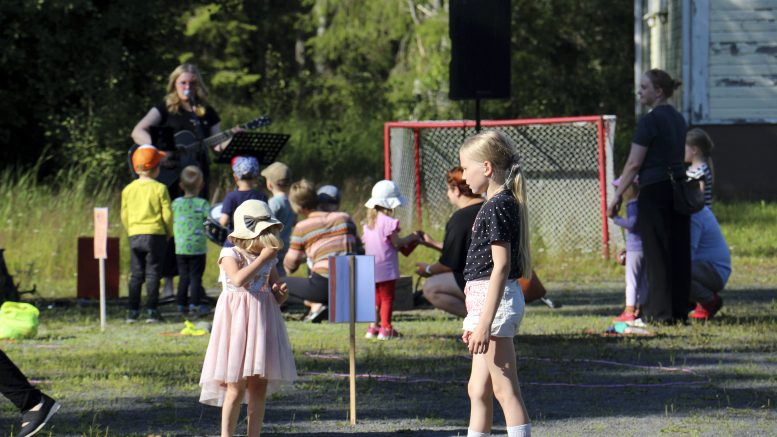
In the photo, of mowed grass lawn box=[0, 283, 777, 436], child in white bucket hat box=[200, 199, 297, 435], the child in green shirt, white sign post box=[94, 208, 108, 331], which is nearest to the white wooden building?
mowed grass lawn box=[0, 283, 777, 436]

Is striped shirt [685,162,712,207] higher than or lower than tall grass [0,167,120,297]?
higher

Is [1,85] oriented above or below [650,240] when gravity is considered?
above

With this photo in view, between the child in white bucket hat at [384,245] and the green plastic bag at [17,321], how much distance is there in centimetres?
263

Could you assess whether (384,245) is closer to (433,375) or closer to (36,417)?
(433,375)

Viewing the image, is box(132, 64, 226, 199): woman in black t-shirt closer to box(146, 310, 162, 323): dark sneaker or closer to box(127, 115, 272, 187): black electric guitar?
box(127, 115, 272, 187): black electric guitar

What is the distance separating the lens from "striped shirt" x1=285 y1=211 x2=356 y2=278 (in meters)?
12.9

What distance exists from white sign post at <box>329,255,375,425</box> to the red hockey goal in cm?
1094

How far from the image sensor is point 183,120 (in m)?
15.1

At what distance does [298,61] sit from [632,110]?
1518 centimetres

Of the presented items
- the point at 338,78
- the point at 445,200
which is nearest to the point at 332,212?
the point at 445,200

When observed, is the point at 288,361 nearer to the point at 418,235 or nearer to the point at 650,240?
the point at 418,235

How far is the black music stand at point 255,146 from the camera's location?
47.6 ft

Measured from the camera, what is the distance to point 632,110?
44281mm

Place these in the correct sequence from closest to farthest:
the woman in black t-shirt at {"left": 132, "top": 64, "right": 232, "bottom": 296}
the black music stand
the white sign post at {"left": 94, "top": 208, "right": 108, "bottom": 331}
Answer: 1. the white sign post at {"left": 94, "top": 208, "right": 108, "bottom": 331}
2. the black music stand
3. the woman in black t-shirt at {"left": 132, "top": 64, "right": 232, "bottom": 296}
